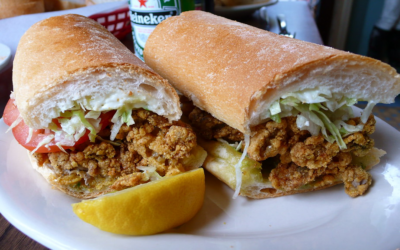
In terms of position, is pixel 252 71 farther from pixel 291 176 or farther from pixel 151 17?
pixel 151 17

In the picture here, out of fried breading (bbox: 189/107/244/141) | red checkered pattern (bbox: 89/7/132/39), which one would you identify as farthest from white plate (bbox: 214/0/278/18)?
fried breading (bbox: 189/107/244/141)

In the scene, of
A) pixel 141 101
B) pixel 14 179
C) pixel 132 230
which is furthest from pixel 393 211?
pixel 14 179

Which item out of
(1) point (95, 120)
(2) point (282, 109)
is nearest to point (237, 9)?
(2) point (282, 109)

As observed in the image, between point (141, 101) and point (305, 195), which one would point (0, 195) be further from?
point (305, 195)

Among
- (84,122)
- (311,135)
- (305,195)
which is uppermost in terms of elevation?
(84,122)

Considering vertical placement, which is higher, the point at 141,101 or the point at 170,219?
the point at 141,101
